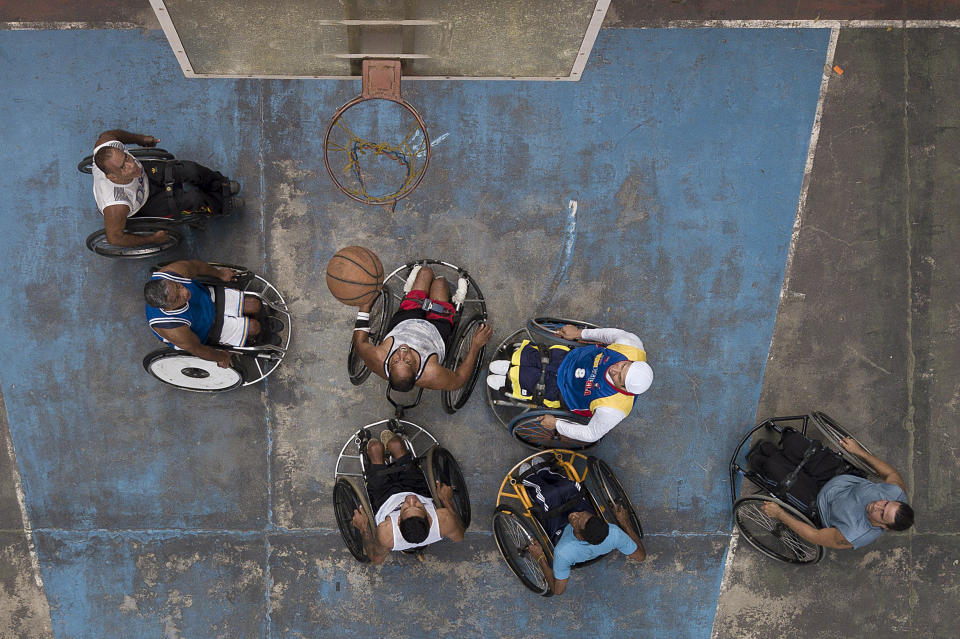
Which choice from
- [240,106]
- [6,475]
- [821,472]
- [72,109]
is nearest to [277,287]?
[240,106]

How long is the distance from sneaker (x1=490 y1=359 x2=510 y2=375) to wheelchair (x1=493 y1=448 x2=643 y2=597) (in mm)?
892

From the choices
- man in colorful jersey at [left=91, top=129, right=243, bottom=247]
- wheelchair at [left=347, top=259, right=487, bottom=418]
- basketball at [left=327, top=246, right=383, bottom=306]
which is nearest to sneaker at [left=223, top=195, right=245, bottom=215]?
man in colorful jersey at [left=91, top=129, right=243, bottom=247]

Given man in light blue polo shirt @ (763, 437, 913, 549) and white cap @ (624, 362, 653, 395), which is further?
man in light blue polo shirt @ (763, 437, 913, 549)

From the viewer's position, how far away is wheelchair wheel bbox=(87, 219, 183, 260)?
502 centimetres

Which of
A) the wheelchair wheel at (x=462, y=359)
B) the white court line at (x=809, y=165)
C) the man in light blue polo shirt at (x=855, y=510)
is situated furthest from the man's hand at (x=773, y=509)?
the wheelchair wheel at (x=462, y=359)

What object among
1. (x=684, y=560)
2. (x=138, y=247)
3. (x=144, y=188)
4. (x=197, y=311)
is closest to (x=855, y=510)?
(x=684, y=560)

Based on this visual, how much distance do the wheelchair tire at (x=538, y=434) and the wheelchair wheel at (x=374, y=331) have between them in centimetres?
149

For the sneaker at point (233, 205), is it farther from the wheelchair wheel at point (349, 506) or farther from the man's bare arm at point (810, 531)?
the man's bare arm at point (810, 531)

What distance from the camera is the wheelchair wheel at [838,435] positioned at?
17.2 ft

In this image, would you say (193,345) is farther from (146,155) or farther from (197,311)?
(146,155)

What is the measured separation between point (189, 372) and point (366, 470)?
190 cm

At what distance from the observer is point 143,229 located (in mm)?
5055

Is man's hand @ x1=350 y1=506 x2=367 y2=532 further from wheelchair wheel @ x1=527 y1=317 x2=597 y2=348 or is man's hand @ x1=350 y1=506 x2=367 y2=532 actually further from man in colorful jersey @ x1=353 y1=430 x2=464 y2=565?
wheelchair wheel @ x1=527 y1=317 x2=597 y2=348

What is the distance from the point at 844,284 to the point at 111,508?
7.87 metres
